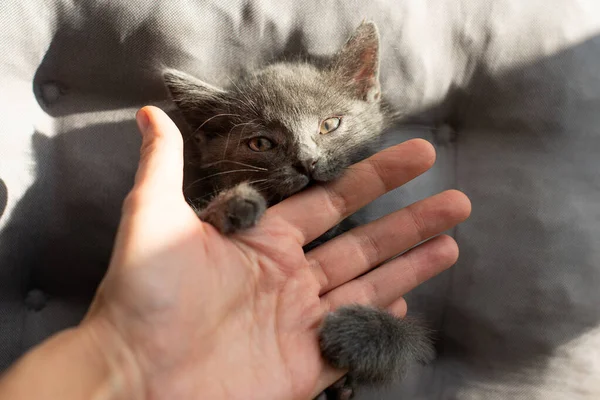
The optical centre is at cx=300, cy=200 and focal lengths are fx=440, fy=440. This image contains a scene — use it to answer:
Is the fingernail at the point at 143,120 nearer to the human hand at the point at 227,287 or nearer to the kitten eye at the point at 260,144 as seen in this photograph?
the human hand at the point at 227,287

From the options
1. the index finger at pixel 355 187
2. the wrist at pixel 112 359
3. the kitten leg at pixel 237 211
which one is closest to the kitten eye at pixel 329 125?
the index finger at pixel 355 187

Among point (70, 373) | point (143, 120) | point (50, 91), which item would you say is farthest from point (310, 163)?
point (50, 91)

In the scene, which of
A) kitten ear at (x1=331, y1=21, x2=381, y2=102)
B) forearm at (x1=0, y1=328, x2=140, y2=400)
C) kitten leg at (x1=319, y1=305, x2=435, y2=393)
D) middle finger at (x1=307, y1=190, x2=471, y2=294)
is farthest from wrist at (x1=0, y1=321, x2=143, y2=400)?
kitten ear at (x1=331, y1=21, x2=381, y2=102)

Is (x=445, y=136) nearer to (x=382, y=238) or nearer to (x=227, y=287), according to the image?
(x=382, y=238)

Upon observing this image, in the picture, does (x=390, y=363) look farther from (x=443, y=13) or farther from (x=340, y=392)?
(x=443, y=13)

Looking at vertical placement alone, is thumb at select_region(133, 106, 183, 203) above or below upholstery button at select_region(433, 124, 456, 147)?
above

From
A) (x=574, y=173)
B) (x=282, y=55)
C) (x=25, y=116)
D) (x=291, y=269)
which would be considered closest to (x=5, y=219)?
(x=25, y=116)

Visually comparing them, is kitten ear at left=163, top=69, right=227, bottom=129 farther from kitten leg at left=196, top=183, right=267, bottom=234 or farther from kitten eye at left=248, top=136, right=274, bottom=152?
kitten leg at left=196, top=183, right=267, bottom=234
